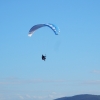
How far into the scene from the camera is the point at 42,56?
92562 millimetres

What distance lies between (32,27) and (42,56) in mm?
7573

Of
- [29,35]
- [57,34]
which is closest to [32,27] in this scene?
[29,35]

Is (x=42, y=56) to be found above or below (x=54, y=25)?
below

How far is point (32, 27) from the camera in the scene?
95.0 metres

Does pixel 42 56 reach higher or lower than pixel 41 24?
lower

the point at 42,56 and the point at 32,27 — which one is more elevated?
the point at 32,27

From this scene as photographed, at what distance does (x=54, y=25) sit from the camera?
93.4 m

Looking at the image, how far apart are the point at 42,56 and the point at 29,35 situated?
5902mm

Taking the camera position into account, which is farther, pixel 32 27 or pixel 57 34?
pixel 32 27

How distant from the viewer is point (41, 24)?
92.6 meters

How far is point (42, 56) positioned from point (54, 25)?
303 inches

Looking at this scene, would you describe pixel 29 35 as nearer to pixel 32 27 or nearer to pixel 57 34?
pixel 32 27

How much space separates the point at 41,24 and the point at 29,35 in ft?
13.1

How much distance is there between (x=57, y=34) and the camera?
290 feet
